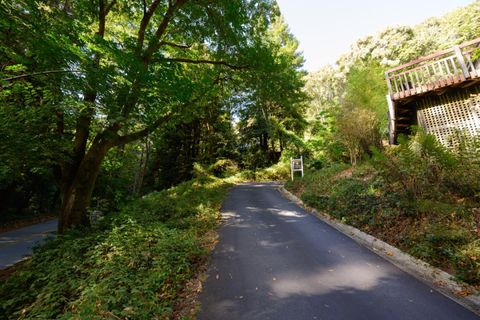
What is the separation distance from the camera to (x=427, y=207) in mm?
4742

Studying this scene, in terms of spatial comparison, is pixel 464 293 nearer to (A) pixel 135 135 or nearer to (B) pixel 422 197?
(B) pixel 422 197

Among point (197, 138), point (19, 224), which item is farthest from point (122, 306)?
point (197, 138)

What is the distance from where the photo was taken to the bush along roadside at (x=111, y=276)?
3.02m

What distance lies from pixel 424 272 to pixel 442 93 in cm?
889

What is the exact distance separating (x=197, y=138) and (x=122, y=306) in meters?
22.2

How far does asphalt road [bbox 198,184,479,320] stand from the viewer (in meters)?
2.96

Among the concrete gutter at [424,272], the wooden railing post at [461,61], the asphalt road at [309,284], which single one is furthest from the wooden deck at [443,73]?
the asphalt road at [309,284]

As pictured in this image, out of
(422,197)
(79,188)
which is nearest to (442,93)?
(422,197)

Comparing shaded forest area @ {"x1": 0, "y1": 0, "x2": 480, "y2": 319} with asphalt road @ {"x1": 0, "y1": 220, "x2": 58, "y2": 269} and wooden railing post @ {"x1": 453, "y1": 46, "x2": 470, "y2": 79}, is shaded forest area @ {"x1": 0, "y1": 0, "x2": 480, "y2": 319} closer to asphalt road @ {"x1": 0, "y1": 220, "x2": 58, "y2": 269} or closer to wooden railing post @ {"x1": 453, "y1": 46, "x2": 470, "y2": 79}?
wooden railing post @ {"x1": 453, "y1": 46, "x2": 470, "y2": 79}

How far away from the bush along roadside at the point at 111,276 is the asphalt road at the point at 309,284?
0.59 m

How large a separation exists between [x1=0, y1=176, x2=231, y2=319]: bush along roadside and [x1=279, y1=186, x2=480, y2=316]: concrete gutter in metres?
3.77

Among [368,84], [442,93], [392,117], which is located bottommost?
[392,117]

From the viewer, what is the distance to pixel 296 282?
3.74m

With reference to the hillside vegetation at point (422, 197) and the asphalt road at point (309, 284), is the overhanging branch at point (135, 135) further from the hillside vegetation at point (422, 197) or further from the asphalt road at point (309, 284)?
the hillside vegetation at point (422, 197)
